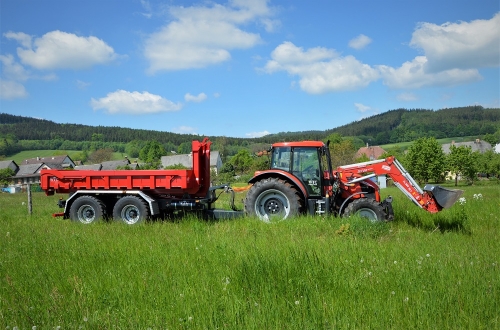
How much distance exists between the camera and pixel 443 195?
8352mm

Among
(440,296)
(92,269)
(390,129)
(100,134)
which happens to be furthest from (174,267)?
(390,129)

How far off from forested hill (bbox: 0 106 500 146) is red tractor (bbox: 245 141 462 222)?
9750 centimetres

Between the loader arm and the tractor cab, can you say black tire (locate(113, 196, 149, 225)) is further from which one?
the loader arm

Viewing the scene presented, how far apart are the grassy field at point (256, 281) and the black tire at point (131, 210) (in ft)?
7.47

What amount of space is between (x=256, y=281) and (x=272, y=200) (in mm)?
5384

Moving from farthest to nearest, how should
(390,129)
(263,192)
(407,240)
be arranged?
(390,129)
(263,192)
(407,240)

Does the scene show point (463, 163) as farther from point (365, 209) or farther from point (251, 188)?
point (251, 188)

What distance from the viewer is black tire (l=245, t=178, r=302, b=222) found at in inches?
372

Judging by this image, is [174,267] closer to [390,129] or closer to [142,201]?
[142,201]

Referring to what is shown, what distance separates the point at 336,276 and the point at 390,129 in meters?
133

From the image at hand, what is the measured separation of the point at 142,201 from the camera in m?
9.93

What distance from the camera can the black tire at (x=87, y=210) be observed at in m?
10.2

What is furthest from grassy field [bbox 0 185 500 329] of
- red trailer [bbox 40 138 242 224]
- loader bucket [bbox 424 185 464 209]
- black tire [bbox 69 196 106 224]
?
black tire [bbox 69 196 106 224]

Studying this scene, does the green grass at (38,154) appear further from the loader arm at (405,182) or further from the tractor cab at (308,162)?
the loader arm at (405,182)
